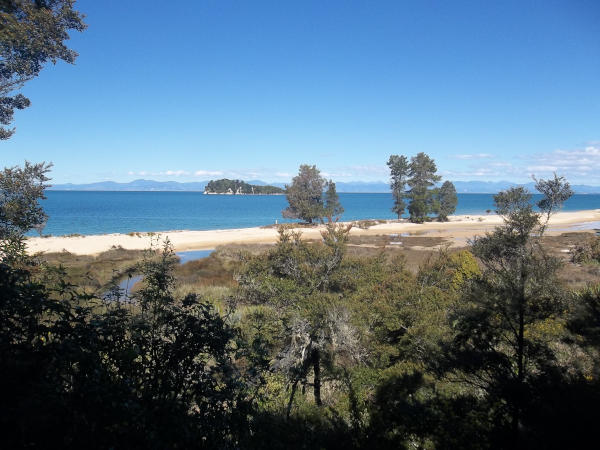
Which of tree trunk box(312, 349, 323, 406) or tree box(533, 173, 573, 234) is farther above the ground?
tree box(533, 173, 573, 234)

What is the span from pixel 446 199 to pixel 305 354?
75778mm

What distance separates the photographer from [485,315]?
6.35 metres

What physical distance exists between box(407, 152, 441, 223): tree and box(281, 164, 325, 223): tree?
18.4 metres

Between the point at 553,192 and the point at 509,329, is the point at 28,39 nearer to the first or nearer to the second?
the point at 509,329

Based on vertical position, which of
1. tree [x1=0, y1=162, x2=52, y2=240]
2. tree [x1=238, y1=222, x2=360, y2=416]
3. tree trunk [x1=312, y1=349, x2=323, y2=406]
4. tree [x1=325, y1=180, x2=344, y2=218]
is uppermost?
tree [x1=325, y1=180, x2=344, y2=218]

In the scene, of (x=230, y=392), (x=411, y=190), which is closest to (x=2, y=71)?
(x=230, y=392)

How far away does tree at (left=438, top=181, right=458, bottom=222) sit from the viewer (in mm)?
76938

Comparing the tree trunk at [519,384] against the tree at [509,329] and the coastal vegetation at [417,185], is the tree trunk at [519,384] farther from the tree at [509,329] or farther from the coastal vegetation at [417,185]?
the coastal vegetation at [417,185]

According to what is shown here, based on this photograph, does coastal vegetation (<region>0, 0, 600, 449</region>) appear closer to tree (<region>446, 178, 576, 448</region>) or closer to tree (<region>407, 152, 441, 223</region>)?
tree (<region>446, 178, 576, 448</region>)

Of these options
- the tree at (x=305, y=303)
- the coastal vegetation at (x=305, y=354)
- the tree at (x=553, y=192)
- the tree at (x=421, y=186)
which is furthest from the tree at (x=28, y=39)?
the tree at (x=421, y=186)

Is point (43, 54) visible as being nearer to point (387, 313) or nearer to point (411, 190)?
point (387, 313)

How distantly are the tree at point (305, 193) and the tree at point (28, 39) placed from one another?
57293mm

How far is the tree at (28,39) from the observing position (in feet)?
26.6

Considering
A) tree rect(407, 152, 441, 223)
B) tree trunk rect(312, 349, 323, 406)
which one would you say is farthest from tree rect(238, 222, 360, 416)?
tree rect(407, 152, 441, 223)
